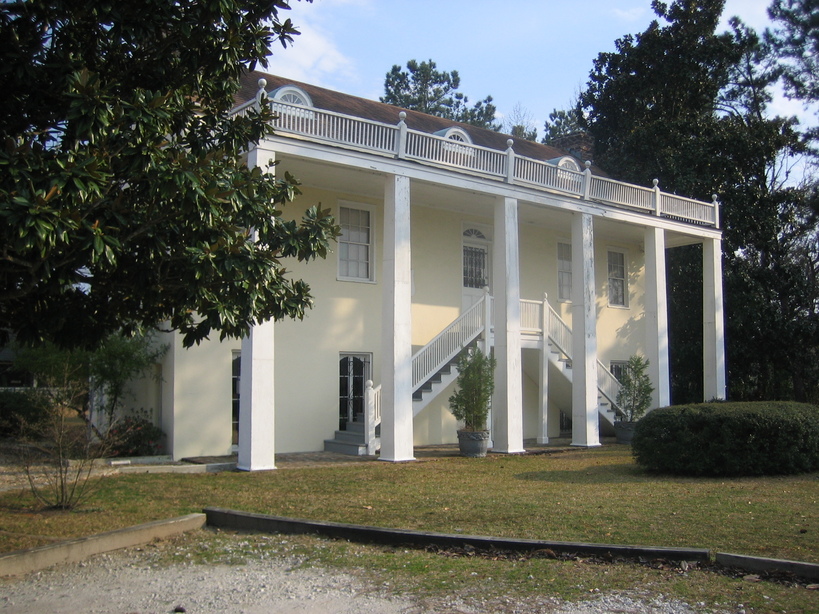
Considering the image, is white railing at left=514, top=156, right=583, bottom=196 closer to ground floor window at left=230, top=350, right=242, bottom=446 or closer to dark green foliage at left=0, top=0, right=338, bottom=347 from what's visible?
ground floor window at left=230, top=350, right=242, bottom=446

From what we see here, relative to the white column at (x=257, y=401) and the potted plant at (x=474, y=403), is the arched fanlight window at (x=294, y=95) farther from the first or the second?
the potted plant at (x=474, y=403)

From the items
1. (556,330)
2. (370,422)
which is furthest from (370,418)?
(556,330)

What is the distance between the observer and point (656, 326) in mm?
22203

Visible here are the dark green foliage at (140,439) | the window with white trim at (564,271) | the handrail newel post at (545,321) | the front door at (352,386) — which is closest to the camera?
the dark green foliage at (140,439)

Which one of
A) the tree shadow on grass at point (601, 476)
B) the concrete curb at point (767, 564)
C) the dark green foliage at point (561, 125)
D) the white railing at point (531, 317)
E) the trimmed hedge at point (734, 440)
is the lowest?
the tree shadow on grass at point (601, 476)

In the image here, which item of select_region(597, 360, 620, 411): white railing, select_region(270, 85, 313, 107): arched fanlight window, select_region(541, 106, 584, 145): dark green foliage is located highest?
select_region(541, 106, 584, 145): dark green foliage

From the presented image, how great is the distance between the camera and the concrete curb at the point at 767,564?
6164 mm

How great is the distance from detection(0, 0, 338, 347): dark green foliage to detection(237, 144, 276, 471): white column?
225 inches

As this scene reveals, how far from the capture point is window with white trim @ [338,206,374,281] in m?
19.1

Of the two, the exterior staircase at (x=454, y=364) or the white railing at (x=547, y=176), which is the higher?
the white railing at (x=547, y=176)

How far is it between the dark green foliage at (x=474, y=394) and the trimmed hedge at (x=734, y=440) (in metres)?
4.86

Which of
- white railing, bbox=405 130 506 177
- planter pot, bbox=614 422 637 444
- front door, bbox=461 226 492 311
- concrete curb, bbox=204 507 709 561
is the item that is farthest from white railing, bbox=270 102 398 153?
planter pot, bbox=614 422 637 444

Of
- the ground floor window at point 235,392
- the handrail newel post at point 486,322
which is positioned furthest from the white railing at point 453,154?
the ground floor window at point 235,392

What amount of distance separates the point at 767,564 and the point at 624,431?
49.8ft
